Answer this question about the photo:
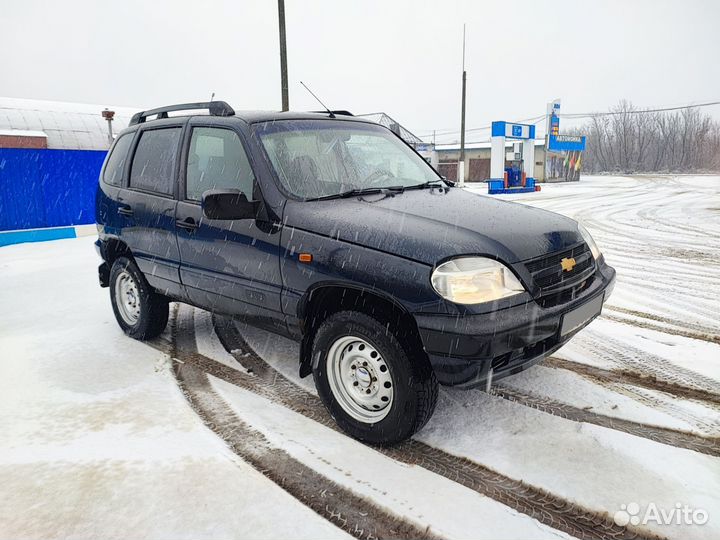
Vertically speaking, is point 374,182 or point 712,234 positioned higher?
point 374,182

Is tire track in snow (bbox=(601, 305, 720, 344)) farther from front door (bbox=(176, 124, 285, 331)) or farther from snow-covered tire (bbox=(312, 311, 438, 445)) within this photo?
front door (bbox=(176, 124, 285, 331))

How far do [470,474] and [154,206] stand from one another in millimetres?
3092

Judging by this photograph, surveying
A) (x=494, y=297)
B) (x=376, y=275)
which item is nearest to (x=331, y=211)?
(x=376, y=275)

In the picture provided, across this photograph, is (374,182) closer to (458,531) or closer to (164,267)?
(164,267)

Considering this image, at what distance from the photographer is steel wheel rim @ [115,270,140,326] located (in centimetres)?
492

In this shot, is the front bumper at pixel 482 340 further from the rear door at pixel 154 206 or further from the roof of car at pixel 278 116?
the rear door at pixel 154 206

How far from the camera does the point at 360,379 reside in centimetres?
309

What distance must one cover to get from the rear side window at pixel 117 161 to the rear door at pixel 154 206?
0.18 metres

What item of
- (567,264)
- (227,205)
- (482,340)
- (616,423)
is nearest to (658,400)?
(616,423)

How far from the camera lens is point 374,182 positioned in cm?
380

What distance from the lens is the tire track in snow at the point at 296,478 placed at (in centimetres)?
240

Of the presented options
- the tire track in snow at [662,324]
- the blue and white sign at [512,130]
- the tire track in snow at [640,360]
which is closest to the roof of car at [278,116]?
the tire track in snow at [640,360]

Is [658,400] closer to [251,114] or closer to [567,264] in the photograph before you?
[567,264]

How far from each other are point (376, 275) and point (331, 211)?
0.61 m
